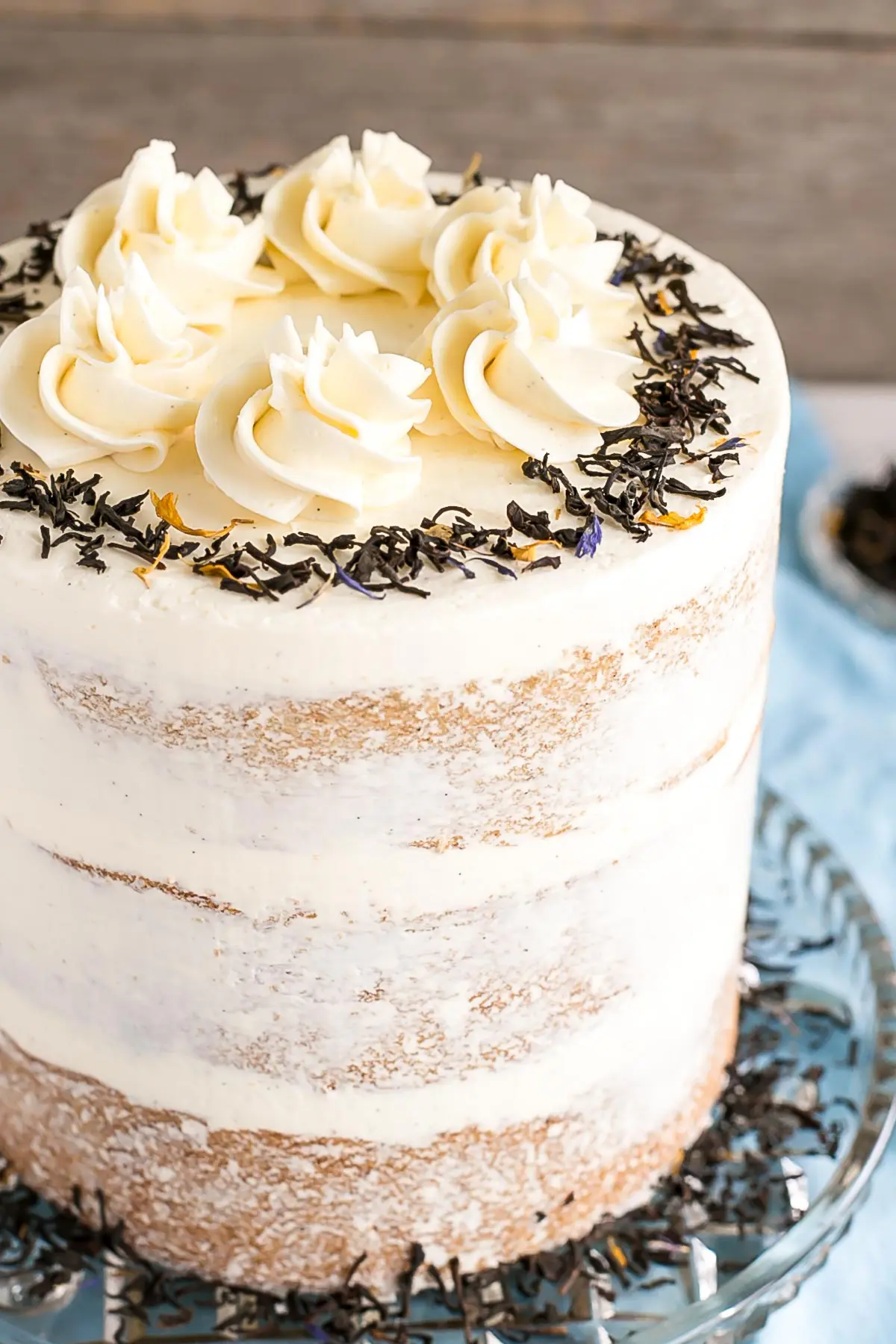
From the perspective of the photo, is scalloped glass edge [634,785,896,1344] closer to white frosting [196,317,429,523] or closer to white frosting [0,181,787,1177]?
white frosting [0,181,787,1177]

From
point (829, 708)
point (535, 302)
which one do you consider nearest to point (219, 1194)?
point (535, 302)

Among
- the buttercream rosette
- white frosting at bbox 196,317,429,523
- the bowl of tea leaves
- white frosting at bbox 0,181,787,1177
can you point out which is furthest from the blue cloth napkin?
the buttercream rosette

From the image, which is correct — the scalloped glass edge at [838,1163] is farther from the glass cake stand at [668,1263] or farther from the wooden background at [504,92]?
the wooden background at [504,92]

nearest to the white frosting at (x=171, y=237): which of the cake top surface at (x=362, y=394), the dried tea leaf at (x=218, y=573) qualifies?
the cake top surface at (x=362, y=394)

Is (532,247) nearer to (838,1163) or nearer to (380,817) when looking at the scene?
(380,817)

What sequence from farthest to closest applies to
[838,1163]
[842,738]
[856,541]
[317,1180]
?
[856,541] → [842,738] → [838,1163] → [317,1180]

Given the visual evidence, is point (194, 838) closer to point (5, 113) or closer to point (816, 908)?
point (816, 908)

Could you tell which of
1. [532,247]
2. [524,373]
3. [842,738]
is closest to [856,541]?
[842,738]
